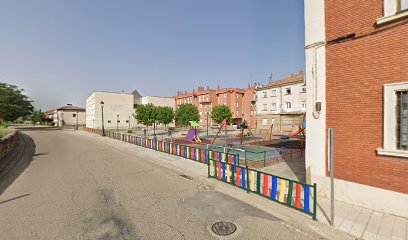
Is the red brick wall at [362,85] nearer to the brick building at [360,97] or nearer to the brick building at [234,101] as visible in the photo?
the brick building at [360,97]

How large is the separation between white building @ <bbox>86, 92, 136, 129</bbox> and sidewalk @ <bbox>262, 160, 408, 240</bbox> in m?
52.6

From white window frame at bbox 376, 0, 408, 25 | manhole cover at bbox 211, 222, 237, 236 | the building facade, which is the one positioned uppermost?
the building facade

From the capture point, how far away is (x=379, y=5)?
5.05 metres

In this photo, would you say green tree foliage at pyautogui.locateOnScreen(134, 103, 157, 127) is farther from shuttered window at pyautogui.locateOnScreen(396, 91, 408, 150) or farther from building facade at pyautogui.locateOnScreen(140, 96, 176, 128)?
building facade at pyautogui.locateOnScreen(140, 96, 176, 128)

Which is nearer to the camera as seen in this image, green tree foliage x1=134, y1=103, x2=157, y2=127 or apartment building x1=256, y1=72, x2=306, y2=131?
green tree foliage x1=134, y1=103, x2=157, y2=127

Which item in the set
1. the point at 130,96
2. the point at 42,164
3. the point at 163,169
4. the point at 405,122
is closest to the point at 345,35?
the point at 405,122

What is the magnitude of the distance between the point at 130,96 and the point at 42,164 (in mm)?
52726

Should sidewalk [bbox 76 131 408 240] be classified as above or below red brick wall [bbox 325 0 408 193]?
below

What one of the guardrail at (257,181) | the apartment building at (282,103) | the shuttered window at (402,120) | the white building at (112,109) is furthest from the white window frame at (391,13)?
the white building at (112,109)

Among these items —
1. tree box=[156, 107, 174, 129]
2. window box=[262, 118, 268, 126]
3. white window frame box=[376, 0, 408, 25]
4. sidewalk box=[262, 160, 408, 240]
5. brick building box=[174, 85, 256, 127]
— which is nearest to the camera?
sidewalk box=[262, 160, 408, 240]

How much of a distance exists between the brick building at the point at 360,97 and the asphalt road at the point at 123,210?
254 centimetres

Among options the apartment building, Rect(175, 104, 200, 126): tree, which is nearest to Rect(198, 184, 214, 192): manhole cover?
the apartment building

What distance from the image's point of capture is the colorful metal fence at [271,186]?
504cm

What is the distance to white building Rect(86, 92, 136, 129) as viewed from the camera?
5350cm
